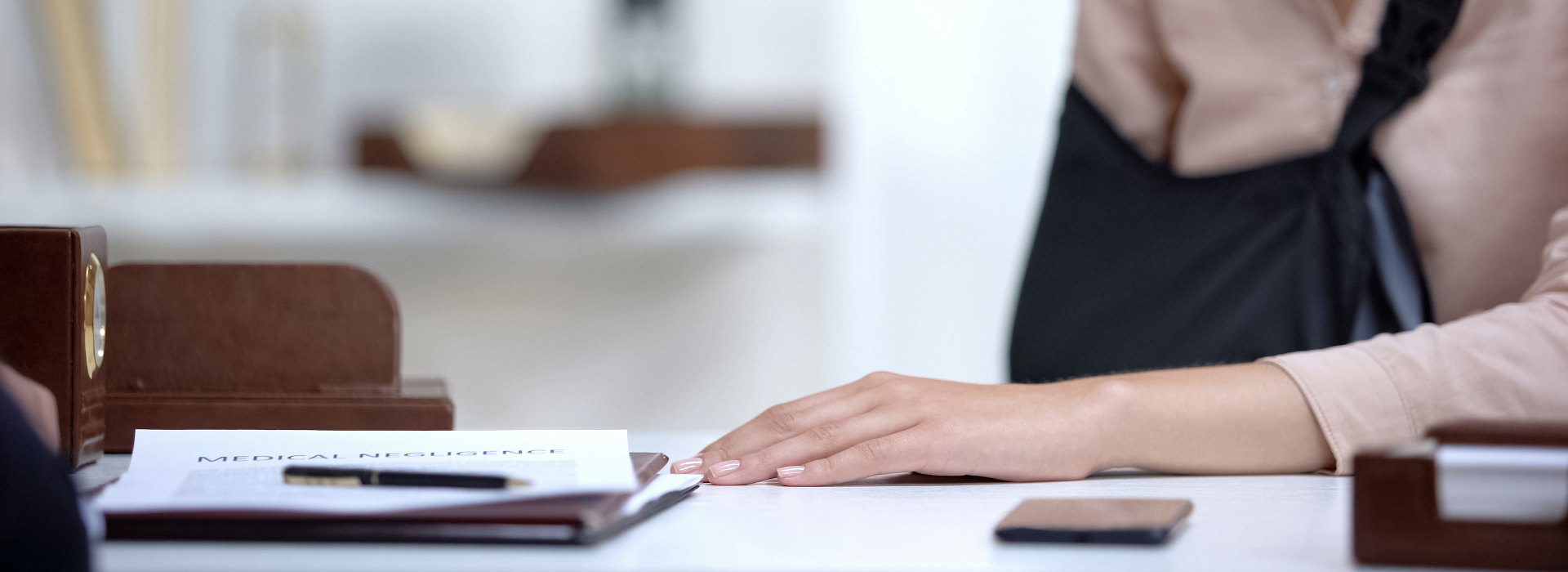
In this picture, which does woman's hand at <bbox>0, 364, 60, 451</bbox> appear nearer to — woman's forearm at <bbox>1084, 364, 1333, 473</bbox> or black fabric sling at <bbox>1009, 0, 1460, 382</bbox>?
woman's forearm at <bbox>1084, 364, 1333, 473</bbox>

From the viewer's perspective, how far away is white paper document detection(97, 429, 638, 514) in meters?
0.46

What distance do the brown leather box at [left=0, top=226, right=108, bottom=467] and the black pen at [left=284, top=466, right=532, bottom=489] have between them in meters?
0.19

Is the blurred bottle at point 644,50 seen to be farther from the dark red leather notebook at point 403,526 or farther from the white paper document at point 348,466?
the dark red leather notebook at point 403,526

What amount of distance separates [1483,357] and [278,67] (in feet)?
6.14

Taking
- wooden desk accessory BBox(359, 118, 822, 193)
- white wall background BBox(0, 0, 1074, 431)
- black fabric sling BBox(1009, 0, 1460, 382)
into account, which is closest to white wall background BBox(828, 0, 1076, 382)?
white wall background BBox(0, 0, 1074, 431)

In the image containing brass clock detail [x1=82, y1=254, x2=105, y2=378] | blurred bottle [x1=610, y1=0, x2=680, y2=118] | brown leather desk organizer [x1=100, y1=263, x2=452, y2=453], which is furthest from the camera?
blurred bottle [x1=610, y1=0, x2=680, y2=118]

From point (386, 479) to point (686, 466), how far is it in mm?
194

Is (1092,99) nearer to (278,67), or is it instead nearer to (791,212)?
(791,212)

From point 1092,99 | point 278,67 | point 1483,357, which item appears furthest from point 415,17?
point 1483,357

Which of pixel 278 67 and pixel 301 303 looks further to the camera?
pixel 278 67

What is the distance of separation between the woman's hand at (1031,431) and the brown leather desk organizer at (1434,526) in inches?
9.7

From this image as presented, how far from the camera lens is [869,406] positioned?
2.21ft

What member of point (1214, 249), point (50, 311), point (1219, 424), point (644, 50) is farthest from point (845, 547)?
point (644, 50)

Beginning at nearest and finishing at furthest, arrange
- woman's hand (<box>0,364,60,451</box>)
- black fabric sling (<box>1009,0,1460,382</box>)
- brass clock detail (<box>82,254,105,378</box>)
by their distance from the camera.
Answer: woman's hand (<box>0,364,60,451</box>), brass clock detail (<box>82,254,105,378</box>), black fabric sling (<box>1009,0,1460,382</box>)
